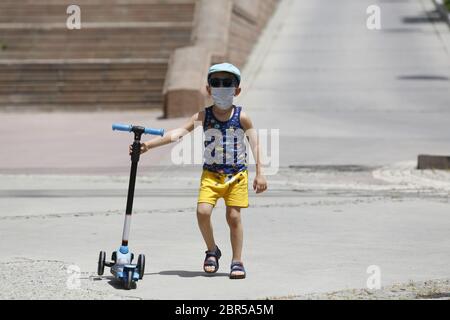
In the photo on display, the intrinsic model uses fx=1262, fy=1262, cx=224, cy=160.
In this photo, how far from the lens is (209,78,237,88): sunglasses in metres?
8.88

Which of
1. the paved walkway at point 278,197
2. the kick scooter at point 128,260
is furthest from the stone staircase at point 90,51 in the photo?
the kick scooter at point 128,260

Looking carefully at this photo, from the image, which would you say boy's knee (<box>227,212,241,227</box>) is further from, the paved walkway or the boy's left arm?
the paved walkway

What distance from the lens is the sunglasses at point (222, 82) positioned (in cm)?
888

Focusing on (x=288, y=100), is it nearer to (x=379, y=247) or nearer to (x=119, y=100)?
(x=119, y=100)

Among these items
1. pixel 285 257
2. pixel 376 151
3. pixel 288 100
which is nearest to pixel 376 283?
pixel 285 257

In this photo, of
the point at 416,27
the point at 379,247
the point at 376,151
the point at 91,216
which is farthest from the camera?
the point at 416,27

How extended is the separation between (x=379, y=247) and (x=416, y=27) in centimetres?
3842

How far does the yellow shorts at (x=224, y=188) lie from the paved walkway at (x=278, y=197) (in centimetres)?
53

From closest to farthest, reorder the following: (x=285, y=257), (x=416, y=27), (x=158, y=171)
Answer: (x=285, y=257) < (x=158, y=171) < (x=416, y=27)

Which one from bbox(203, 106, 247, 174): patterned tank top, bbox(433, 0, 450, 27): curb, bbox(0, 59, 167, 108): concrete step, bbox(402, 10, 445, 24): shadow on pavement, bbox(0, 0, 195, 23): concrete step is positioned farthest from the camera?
bbox(402, 10, 445, 24): shadow on pavement

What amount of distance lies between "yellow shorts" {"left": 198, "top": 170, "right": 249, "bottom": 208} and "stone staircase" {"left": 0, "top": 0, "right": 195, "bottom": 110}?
23.6 meters

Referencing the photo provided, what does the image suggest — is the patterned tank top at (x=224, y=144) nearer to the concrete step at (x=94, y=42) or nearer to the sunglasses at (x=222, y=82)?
the sunglasses at (x=222, y=82)

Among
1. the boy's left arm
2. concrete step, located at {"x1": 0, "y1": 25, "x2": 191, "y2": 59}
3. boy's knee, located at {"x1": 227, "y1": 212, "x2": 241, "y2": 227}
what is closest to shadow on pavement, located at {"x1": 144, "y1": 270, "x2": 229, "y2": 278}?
boy's knee, located at {"x1": 227, "y1": 212, "x2": 241, "y2": 227}

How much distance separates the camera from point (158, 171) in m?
18.2
